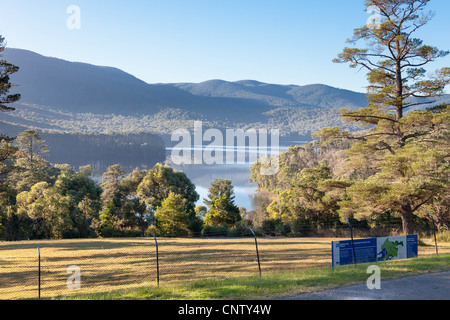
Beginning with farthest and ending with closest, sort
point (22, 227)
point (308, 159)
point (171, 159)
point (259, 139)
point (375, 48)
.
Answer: point (259, 139) → point (171, 159) → point (308, 159) → point (22, 227) → point (375, 48)

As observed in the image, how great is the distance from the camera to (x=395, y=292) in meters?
6.39

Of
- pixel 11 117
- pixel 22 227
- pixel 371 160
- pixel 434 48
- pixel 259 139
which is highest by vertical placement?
pixel 11 117

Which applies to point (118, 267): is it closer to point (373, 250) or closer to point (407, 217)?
point (373, 250)

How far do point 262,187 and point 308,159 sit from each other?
17.3 meters

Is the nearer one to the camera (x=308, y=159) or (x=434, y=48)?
(x=434, y=48)

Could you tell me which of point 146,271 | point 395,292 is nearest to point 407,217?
point 395,292

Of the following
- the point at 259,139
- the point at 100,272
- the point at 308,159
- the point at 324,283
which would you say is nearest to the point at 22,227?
the point at 100,272

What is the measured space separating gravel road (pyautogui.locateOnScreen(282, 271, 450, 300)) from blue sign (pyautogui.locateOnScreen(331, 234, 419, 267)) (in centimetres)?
210

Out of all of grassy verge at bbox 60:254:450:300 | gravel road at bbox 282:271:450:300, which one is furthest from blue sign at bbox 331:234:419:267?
gravel road at bbox 282:271:450:300

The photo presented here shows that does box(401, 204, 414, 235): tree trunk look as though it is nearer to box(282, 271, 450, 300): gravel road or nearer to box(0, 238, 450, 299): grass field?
box(0, 238, 450, 299): grass field

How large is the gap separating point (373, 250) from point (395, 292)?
4.02 m

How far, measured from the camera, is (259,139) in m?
178

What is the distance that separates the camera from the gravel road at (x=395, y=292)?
20.0 feet

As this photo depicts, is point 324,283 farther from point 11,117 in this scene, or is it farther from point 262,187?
point 11,117
